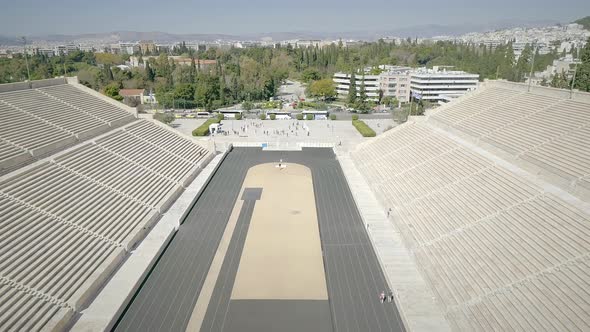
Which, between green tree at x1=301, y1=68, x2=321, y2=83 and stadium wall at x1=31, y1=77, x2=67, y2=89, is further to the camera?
green tree at x1=301, y1=68, x2=321, y2=83

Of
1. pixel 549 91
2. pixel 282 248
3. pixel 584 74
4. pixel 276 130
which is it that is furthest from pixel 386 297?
pixel 584 74

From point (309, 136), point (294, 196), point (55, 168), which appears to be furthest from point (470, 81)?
point (55, 168)

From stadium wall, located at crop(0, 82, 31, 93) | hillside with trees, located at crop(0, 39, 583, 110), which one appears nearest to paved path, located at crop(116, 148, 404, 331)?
stadium wall, located at crop(0, 82, 31, 93)

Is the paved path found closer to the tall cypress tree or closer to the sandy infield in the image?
the sandy infield

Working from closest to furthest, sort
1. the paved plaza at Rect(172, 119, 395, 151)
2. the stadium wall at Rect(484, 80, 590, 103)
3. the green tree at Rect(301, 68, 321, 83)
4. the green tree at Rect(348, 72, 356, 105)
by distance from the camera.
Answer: the stadium wall at Rect(484, 80, 590, 103) < the paved plaza at Rect(172, 119, 395, 151) < the green tree at Rect(348, 72, 356, 105) < the green tree at Rect(301, 68, 321, 83)

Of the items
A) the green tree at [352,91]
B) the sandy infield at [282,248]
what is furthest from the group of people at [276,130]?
the green tree at [352,91]

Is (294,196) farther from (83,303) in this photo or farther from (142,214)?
(83,303)

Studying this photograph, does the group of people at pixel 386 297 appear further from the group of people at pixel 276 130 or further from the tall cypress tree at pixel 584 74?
the tall cypress tree at pixel 584 74
